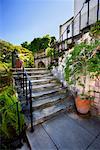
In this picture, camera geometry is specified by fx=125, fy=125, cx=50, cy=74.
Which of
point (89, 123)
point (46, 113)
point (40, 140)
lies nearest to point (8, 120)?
point (40, 140)

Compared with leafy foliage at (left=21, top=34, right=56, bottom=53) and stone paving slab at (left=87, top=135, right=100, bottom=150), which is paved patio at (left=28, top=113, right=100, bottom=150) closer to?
stone paving slab at (left=87, top=135, right=100, bottom=150)

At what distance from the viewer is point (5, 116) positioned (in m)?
2.52

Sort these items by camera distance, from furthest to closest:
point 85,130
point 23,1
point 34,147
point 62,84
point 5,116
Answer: point 62,84
point 23,1
point 85,130
point 5,116
point 34,147

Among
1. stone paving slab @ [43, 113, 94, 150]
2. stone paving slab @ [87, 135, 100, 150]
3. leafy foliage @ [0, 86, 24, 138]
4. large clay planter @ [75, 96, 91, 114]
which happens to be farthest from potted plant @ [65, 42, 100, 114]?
leafy foliage @ [0, 86, 24, 138]

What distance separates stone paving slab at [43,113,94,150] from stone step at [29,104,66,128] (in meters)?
0.13

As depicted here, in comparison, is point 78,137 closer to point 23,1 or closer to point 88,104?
point 88,104

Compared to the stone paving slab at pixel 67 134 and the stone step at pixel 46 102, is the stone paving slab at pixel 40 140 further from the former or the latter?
the stone step at pixel 46 102

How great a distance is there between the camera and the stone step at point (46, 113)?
9.87 feet

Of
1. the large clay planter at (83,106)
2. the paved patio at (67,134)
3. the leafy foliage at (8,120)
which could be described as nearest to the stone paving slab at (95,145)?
the paved patio at (67,134)

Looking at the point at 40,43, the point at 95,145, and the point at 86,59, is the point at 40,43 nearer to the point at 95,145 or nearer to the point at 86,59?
the point at 86,59

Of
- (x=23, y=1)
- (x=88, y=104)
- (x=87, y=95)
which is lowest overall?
(x=88, y=104)

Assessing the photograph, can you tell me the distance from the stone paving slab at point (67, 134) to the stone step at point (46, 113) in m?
0.13

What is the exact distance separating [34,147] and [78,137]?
92 centimetres

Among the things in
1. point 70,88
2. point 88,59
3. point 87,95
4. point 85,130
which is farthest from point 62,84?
point 85,130
